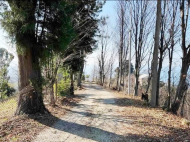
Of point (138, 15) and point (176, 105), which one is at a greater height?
point (138, 15)

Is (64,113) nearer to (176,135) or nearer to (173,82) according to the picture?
(176,135)

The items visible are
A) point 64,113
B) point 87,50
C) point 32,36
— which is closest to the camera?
point 32,36

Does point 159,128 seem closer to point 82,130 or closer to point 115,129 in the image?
point 115,129

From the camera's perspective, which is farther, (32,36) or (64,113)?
(64,113)

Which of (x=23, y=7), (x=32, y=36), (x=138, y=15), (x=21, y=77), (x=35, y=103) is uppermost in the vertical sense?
(x=138, y=15)

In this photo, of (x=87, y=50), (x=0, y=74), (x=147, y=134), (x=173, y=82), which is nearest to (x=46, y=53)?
(x=147, y=134)

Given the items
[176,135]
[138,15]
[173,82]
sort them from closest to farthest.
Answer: [176,135] < [138,15] < [173,82]

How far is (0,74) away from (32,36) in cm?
1318

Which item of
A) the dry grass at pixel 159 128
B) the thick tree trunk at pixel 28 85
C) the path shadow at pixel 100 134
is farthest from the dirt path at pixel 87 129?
the thick tree trunk at pixel 28 85

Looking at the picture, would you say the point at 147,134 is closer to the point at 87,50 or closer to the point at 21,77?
the point at 21,77

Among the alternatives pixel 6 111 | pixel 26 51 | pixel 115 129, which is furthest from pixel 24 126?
pixel 6 111

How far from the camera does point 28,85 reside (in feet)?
18.4

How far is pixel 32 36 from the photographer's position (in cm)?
529

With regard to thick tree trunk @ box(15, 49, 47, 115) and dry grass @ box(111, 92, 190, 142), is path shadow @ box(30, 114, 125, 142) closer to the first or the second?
thick tree trunk @ box(15, 49, 47, 115)
